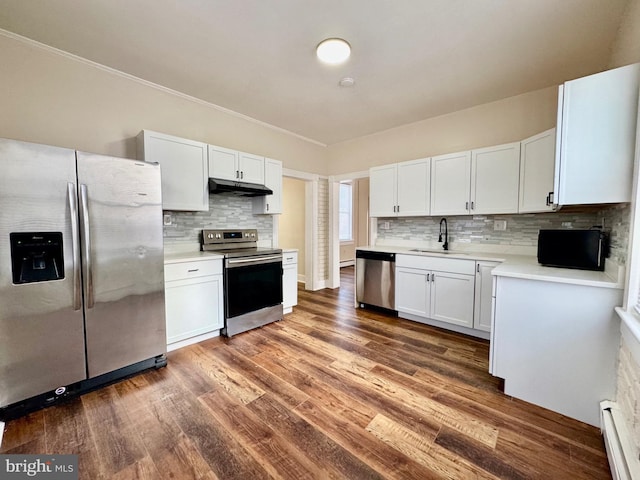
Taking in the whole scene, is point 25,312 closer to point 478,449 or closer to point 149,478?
point 149,478

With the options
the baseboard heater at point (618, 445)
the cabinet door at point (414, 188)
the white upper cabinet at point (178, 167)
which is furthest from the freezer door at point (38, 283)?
the cabinet door at point (414, 188)

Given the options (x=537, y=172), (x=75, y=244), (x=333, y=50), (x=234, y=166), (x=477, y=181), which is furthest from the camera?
(x=234, y=166)

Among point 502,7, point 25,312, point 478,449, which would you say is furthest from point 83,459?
point 502,7

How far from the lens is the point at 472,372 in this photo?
2219mm

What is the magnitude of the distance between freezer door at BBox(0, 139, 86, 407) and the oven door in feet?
4.11

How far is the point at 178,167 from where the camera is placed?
9.00 ft

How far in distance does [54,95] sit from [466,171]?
13.8 feet

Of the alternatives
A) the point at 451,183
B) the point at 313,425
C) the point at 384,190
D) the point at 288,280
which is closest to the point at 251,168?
the point at 288,280

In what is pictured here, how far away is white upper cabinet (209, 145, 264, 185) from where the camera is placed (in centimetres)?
302

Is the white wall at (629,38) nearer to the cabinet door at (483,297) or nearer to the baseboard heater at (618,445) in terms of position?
the cabinet door at (483,297)

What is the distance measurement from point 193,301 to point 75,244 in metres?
1.12

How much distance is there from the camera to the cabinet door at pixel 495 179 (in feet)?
9.21

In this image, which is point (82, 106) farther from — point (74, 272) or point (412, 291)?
point (412, 291)

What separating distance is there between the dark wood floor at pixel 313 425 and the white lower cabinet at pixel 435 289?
56 centimetres
